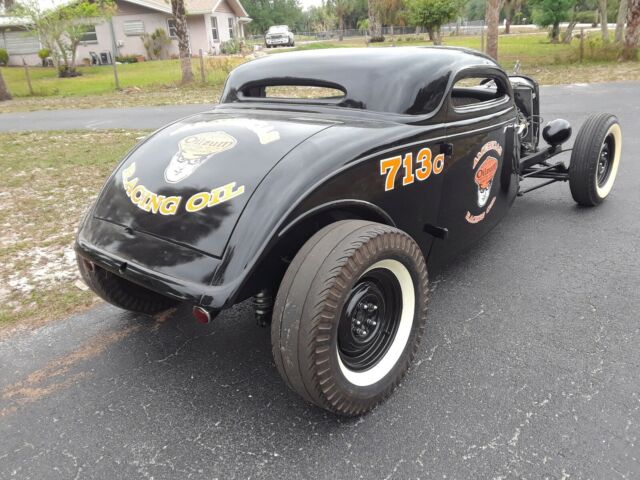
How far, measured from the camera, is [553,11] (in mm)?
27562

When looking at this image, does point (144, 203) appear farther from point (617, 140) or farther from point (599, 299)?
point (617, 140)

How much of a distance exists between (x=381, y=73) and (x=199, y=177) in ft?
4.02

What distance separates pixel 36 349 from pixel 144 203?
1296 millimetres

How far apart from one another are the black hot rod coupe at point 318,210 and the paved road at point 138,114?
7910 millimetres

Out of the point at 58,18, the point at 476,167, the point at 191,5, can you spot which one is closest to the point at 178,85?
the point at 58,18

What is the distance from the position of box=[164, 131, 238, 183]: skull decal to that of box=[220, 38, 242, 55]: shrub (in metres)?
32.2

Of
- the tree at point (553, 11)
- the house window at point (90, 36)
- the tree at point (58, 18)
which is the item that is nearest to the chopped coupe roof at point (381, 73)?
the tree at point (58, 18)

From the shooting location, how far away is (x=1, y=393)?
104 inches

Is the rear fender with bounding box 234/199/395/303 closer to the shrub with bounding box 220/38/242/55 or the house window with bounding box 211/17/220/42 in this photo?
the shrub with bounding box 220/38/242/55

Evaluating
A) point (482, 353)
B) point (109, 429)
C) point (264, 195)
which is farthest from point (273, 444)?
point (482, 353)

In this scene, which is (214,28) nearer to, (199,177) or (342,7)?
(199,177)

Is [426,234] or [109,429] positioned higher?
[426,234]

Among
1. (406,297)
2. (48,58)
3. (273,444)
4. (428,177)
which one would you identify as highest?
(48,58)

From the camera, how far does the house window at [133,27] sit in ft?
107
